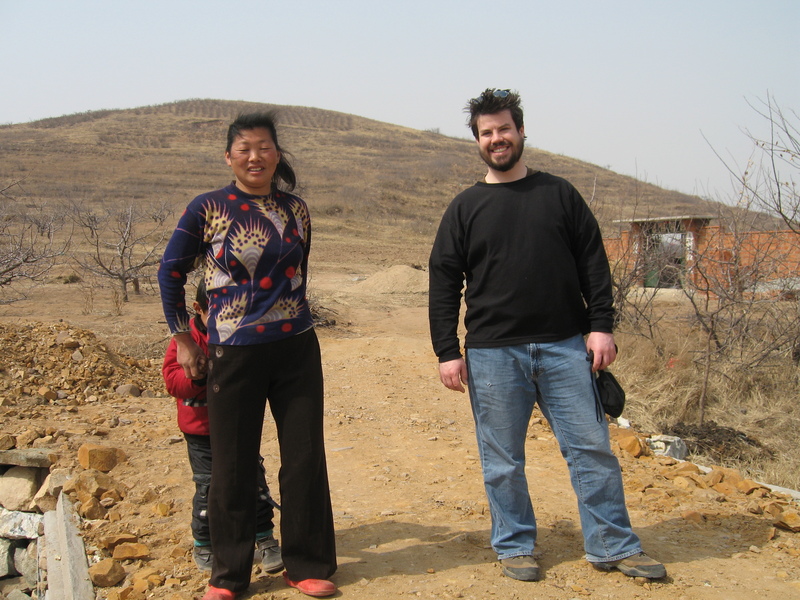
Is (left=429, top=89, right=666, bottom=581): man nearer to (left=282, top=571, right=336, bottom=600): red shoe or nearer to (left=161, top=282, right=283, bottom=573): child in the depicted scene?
(left=282, top=571, right=336, bottom=600): red shoe

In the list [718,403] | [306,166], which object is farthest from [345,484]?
[306,166]

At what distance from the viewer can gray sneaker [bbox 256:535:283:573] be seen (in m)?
2.98

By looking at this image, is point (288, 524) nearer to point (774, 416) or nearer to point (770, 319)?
point (774, 416)

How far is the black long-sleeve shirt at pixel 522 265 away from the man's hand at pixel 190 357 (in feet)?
3.09

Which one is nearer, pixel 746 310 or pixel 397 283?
pixel 746 310

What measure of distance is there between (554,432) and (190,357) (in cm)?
148

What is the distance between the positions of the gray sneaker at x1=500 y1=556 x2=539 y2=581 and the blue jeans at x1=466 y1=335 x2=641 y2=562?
0.08 ft

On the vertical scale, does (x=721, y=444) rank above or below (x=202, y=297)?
below

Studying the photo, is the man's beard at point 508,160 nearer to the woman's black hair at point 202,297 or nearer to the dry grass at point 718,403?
the woman's black hair at point 202,297

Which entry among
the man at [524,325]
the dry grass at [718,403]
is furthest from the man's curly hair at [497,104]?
the dry grass at [718,403]

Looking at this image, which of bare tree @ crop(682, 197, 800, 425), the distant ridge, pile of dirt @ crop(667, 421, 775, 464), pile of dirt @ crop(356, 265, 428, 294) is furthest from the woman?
the distant ridge

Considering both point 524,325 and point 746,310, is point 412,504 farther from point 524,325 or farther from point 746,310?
point 746,310

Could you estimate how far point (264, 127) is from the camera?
109 inches

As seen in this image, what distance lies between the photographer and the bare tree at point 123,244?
492 inches
